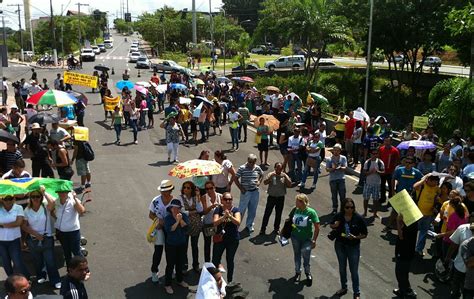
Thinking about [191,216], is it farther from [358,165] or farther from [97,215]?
[358,165]

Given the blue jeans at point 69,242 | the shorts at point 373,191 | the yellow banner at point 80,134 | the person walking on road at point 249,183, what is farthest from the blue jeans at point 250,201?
the yellow banner at point 80,134

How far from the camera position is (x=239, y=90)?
81.7ft

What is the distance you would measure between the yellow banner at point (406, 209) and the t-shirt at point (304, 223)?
4.14 ft

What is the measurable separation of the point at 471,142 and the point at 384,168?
243cm

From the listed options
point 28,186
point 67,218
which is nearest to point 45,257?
point 67,218

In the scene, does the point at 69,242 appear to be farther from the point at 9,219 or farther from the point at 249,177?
the point at 249,177

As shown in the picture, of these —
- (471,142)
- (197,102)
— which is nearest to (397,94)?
(197,102)

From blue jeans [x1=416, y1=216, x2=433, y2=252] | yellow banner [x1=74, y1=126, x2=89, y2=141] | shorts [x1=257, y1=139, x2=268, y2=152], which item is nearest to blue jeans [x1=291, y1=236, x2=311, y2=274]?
blue jeans [x1=416, y1=216, x2=433, y2=252]

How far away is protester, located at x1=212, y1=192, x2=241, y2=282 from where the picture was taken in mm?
7793

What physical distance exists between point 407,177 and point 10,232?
769 cm

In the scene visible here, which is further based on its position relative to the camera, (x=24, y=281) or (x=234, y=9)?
(x=234, y=9)

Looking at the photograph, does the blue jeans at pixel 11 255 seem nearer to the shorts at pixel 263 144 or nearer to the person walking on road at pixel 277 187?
the person walking on road at pixel 277 187

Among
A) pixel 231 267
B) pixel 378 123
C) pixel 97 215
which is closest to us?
pixel 231 267

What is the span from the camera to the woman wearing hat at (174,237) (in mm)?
7676
